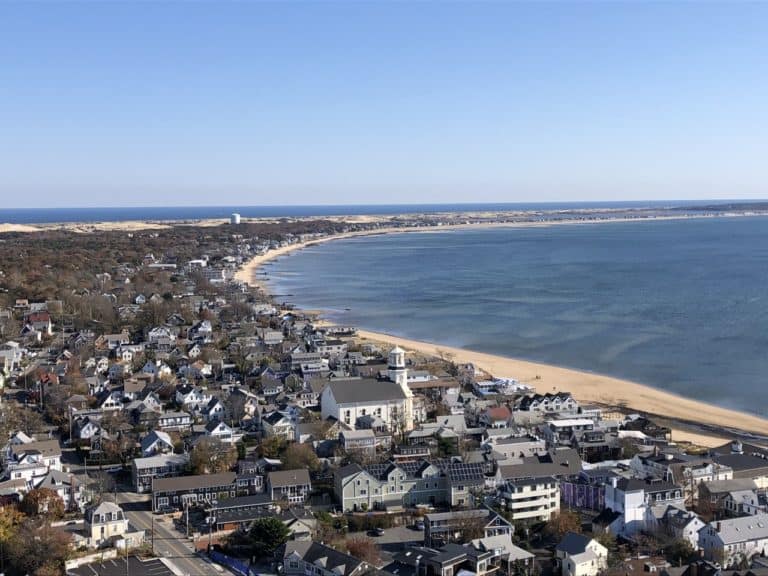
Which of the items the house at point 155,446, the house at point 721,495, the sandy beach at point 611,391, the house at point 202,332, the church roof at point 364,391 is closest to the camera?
the house at point 721,495

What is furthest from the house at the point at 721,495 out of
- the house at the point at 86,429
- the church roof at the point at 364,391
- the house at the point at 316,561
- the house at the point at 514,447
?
the house at the point at 86,429

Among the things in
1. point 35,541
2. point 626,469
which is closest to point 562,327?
point 626,469

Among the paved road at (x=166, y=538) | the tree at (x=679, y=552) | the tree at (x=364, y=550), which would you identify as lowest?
the paved road at (x=166, y=538)

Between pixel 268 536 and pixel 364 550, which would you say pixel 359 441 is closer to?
pixel 268 536

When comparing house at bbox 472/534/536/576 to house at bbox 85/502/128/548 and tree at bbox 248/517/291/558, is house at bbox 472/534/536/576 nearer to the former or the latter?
tree at bbox 248/517/291/558

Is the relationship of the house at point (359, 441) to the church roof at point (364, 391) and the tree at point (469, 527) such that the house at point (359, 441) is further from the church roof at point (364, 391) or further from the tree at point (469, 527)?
the tree at point (469, 527)

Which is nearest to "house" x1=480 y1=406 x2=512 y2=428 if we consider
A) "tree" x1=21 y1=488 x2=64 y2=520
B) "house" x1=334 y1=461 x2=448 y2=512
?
"house" x1=334 y1=461 x2=448 y2=512

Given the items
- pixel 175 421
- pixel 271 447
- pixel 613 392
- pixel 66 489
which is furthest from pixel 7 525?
pixel 613 392
